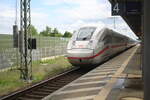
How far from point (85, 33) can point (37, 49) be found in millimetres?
8322

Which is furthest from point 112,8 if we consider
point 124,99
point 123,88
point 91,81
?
point 124,99

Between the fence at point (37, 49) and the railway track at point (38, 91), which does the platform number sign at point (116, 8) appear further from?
the fence at point (37, 49)

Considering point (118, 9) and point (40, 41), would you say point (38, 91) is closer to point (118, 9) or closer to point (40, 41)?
point (118, 9)

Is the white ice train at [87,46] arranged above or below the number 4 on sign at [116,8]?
below

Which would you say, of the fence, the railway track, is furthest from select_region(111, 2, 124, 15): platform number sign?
the fence

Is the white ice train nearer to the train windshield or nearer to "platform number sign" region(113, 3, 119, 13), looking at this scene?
the train windshield

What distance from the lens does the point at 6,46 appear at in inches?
616

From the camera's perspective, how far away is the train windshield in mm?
13587

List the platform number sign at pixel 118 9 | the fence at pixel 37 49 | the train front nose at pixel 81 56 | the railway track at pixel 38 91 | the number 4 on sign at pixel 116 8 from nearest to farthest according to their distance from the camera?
the railway track at pixel 38 91
the train front nose at pixel 81 56
the platform number sign at pixel 118 9
the number 4 on sign at pixel 116 8
the fence at pixel 37 49

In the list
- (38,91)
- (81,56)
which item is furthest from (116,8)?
(38,91)

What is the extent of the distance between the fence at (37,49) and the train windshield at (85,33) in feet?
14.1

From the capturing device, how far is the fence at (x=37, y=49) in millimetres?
15047

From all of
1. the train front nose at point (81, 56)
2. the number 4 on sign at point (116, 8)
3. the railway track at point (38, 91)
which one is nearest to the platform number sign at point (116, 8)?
the number 4 on sign at point (116, 8)

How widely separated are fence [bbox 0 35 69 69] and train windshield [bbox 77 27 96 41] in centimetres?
429
